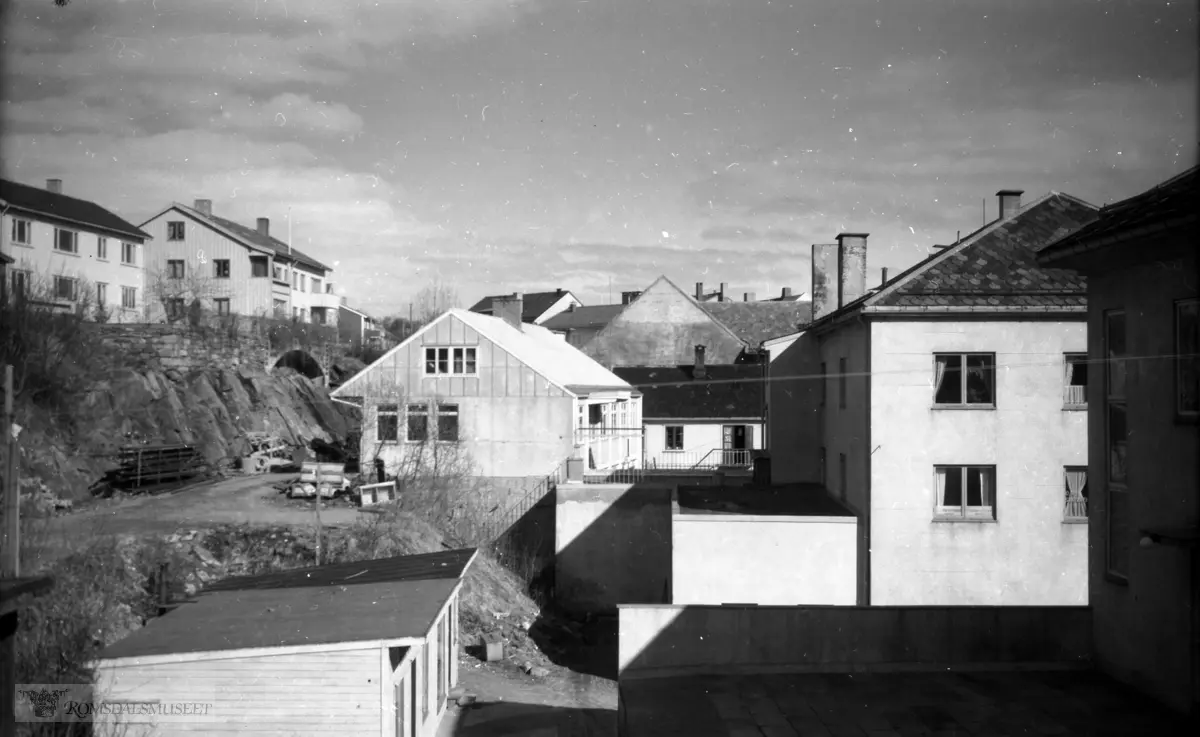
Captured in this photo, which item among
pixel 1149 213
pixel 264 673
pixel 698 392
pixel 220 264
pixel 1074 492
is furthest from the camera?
pixel 698 392

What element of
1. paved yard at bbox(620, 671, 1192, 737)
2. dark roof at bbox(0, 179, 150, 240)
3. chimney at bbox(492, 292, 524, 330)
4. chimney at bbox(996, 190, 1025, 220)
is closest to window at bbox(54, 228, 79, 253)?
dark roof at bbox(0, 179, 150, 240)

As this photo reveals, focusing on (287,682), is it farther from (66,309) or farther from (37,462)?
(66,309)

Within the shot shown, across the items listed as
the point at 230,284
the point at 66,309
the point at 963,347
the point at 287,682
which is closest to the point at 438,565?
the point at 287,682

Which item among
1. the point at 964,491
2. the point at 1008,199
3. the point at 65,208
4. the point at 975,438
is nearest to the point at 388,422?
the point at 65,208

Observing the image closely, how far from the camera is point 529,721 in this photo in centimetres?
1521

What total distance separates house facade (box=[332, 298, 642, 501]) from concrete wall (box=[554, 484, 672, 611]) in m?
3.34

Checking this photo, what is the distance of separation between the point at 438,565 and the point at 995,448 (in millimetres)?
10514

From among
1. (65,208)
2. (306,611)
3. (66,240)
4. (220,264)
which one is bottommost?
(306,611)

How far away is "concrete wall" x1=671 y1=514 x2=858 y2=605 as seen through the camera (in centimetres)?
1700

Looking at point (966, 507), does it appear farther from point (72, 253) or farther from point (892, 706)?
point (72, 253)

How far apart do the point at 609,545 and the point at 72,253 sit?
1767cm

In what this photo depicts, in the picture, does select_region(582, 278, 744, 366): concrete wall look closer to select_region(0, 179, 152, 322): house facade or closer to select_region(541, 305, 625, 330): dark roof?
select_region(541, 305, 625, 330): dark roof

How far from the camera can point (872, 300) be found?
1611 cm

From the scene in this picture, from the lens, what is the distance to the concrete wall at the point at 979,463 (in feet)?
52.9
